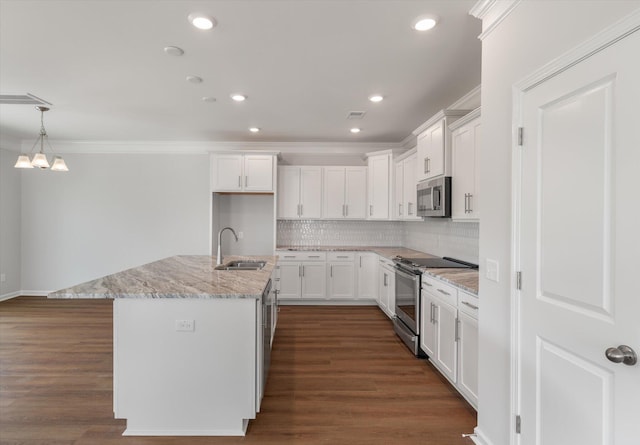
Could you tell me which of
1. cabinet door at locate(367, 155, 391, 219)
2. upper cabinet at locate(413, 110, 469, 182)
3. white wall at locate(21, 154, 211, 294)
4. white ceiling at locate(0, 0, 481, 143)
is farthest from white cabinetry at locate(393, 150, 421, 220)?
white wall at locate(21, 154, 211, 294)

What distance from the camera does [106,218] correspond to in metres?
5.66

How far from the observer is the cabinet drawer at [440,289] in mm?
2555

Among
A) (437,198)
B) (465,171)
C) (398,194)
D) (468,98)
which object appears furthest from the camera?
(398,194)

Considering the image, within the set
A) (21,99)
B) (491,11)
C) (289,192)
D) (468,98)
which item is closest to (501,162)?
(491,11)

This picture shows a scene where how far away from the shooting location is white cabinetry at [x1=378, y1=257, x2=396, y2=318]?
4.17m

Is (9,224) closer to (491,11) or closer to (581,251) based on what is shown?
(491,11)

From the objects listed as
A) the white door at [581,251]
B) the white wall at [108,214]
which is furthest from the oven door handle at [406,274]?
the white wall at [108,214]

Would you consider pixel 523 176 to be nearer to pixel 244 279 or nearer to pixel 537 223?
pixel 537 223

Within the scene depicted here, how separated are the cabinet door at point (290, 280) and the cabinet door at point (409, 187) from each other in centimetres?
191

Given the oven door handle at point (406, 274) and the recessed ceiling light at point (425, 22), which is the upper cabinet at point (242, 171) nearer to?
the oven door handle at point (406, 274)

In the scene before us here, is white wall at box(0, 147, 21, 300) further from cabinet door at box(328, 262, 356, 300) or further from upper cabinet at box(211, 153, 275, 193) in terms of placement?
cabinet door at box(328, 262, 356, 300)

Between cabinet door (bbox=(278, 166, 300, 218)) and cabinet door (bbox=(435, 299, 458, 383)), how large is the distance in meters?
3.09

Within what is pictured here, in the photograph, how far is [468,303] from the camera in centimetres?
232

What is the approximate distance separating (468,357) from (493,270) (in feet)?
2.88
